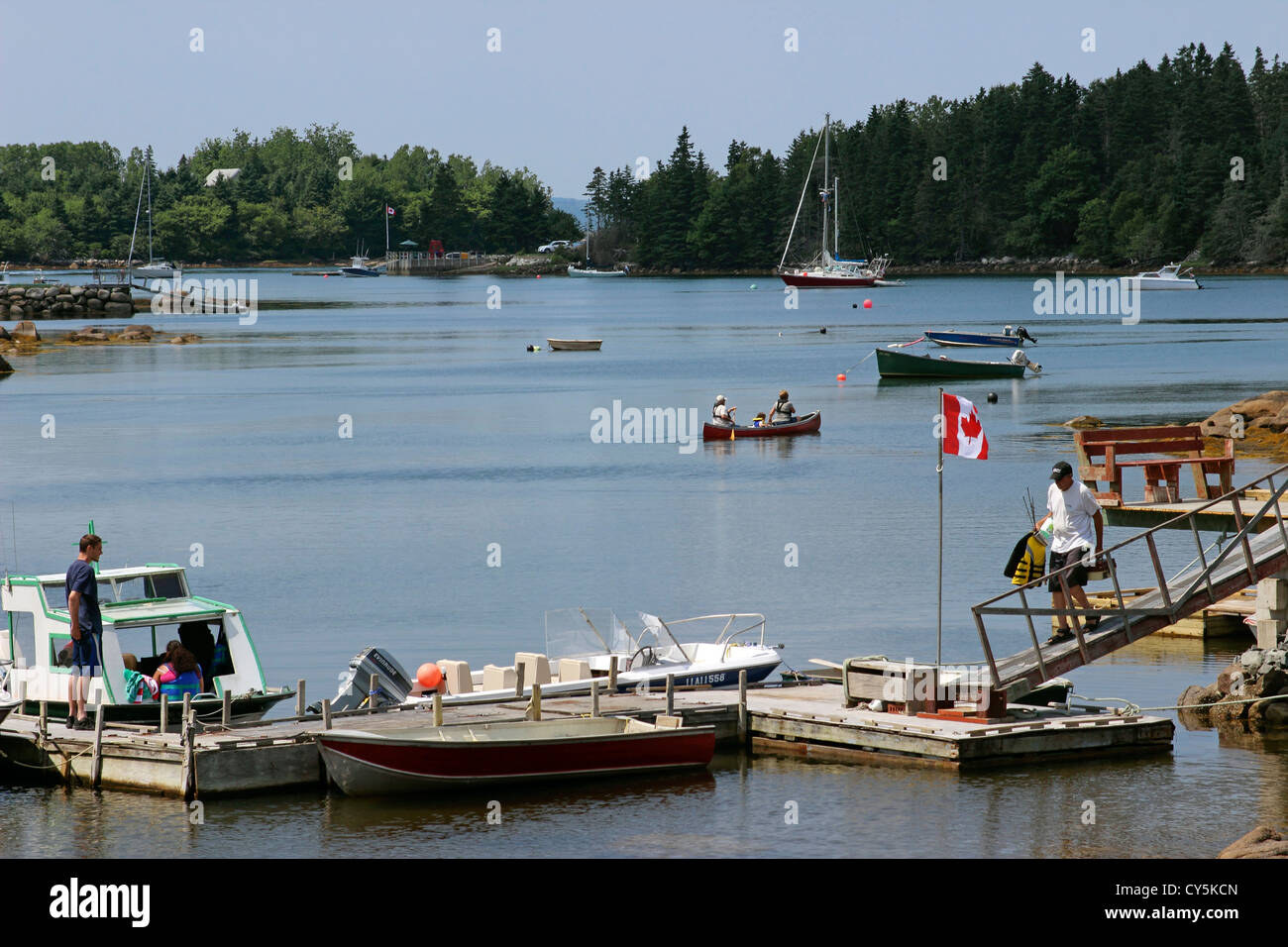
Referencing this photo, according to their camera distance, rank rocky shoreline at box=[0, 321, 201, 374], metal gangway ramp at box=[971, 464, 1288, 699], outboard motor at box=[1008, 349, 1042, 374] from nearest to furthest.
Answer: metal gangway ramp at box=[971, 464, 1288, 699]
outboard motor at box=[1008, 349, 1042, 374]
rocky shoreline at box=[0, 321, 201, 374]

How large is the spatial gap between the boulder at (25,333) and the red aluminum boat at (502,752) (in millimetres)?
111803

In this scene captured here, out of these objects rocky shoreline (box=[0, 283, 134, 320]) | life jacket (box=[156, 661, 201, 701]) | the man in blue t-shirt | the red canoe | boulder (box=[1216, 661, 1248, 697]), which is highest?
rocky shoreline (box=[0, 283, 134, 320])

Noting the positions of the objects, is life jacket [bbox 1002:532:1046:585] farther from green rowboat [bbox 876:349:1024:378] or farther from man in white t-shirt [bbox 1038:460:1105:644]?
green rowboat [bbox 876:349:1024:378]

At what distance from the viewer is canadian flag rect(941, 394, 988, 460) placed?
24.4 meters

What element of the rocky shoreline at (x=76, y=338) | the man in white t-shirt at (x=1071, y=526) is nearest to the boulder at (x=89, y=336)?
the rocky shoreline at (x=76, y=338)

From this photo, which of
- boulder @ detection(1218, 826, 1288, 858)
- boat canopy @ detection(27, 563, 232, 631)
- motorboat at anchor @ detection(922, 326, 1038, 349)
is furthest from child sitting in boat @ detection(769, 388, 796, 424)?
boulder @ detection(1218, 826, 1288, 858)

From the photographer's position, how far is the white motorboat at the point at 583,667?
24.3 metres

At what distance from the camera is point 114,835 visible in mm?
19859

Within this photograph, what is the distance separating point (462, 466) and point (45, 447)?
18.1 metres

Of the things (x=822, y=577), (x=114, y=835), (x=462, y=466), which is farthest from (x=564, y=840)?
(x=462, y=466)

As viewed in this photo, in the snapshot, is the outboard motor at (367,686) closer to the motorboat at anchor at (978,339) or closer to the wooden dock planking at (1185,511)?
the wooden dock planking at (1185,511)

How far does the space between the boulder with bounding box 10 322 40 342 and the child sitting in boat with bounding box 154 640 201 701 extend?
357ft
